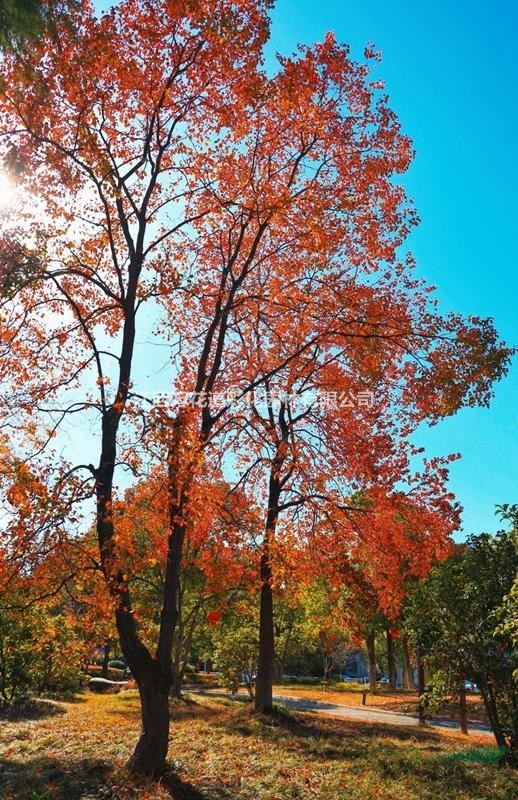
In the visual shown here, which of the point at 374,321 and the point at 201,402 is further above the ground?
the point at 374,321

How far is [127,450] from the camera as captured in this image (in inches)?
337

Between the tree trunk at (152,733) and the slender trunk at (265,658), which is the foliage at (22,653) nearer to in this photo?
the slender trunk at (265,658)

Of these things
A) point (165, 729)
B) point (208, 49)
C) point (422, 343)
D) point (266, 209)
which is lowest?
point (165, 729)

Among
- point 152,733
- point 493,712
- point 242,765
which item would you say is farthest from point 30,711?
A: point 493,712

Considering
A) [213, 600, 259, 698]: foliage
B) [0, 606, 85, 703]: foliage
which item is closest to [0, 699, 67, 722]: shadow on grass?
[0, 606, 85, 703]: foliage

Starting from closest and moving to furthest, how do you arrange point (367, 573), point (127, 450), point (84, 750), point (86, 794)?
point (86, 794), point (127, 450), point (84, 750), point (367, 573)

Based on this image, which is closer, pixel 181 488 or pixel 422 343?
pixel 181 488

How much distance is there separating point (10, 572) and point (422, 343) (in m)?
7.09

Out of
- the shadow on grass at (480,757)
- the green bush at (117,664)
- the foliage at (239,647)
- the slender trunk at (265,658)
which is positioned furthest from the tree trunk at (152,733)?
the green bush at (117,664)

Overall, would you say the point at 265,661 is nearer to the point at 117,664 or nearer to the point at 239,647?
the point at 239,647

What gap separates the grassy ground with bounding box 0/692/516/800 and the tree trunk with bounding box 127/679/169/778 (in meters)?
0.22

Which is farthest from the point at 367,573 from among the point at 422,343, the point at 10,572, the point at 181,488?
the point at 10,572

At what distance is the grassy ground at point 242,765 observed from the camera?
770cm

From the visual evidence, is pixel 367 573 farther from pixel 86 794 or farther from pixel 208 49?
pixel 208 49
